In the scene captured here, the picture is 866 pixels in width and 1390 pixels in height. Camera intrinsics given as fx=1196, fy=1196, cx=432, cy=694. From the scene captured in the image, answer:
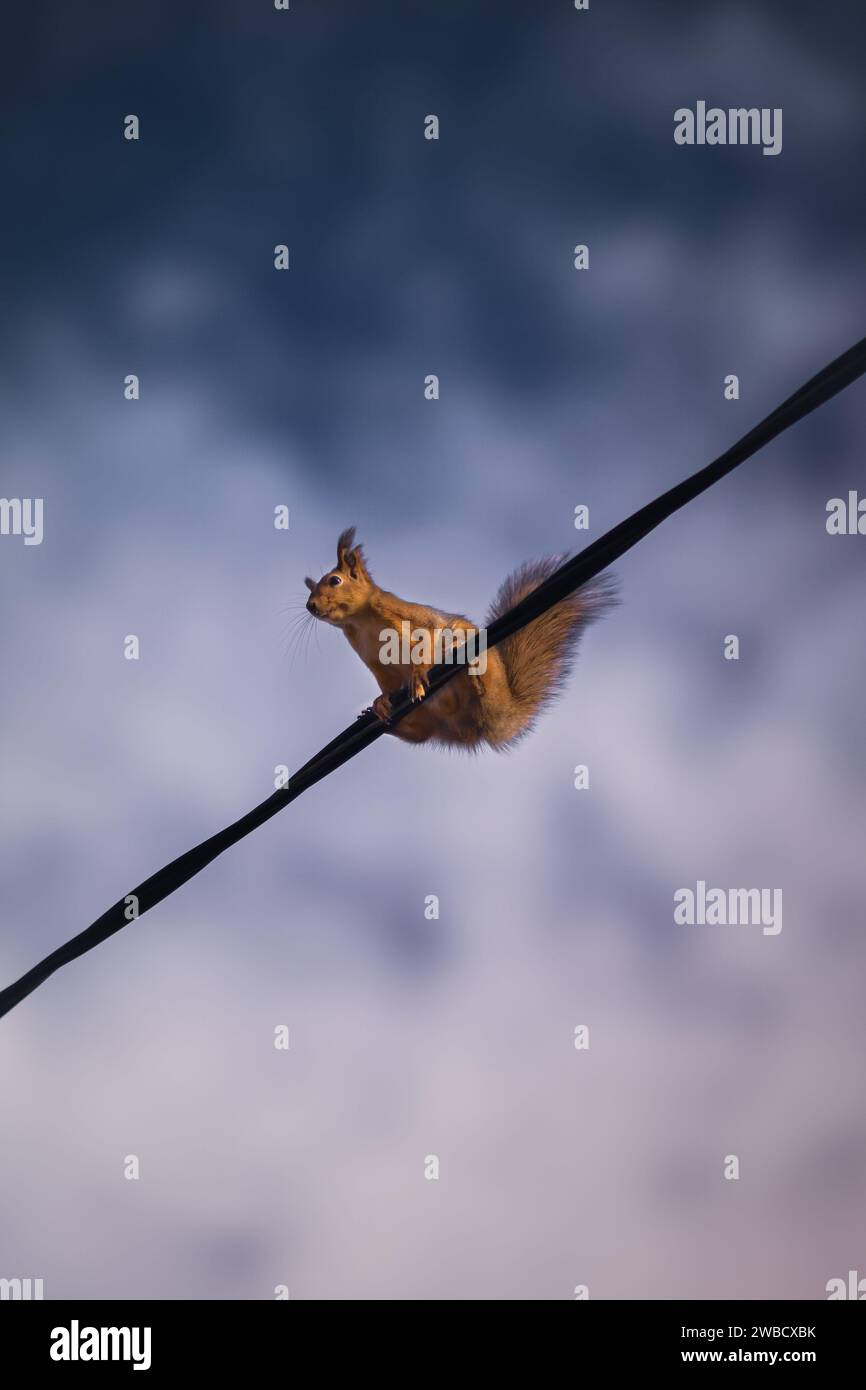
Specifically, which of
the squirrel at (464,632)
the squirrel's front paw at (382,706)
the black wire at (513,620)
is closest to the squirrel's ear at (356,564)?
the squirrel at (464,632)

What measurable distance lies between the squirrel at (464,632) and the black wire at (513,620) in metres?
→ 1.23

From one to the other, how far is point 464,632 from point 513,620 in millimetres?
1479

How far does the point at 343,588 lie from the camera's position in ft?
14.3

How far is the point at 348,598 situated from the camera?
171 inches

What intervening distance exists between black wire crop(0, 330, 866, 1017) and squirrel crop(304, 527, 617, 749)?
123 cm

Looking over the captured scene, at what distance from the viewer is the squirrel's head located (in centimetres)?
430

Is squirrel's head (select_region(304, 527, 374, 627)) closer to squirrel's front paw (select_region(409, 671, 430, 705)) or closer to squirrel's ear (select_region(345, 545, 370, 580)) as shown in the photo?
squirrel's ear (select_region(345, 545, 370, 580))

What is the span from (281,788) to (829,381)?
58.9 inches

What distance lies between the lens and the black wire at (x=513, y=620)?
7.91 feet

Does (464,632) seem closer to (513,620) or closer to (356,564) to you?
(356,564)

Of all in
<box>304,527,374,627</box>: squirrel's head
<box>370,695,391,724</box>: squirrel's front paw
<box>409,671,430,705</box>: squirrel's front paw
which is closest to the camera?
<box>409,671,430,705</box>: squirrel's front paw

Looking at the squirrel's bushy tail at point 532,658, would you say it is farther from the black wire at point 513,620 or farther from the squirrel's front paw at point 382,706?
the black wire at point 513,620

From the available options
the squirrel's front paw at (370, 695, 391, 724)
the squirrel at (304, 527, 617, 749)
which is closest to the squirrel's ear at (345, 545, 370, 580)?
the squirrel at (304, 527, 617, 749)
